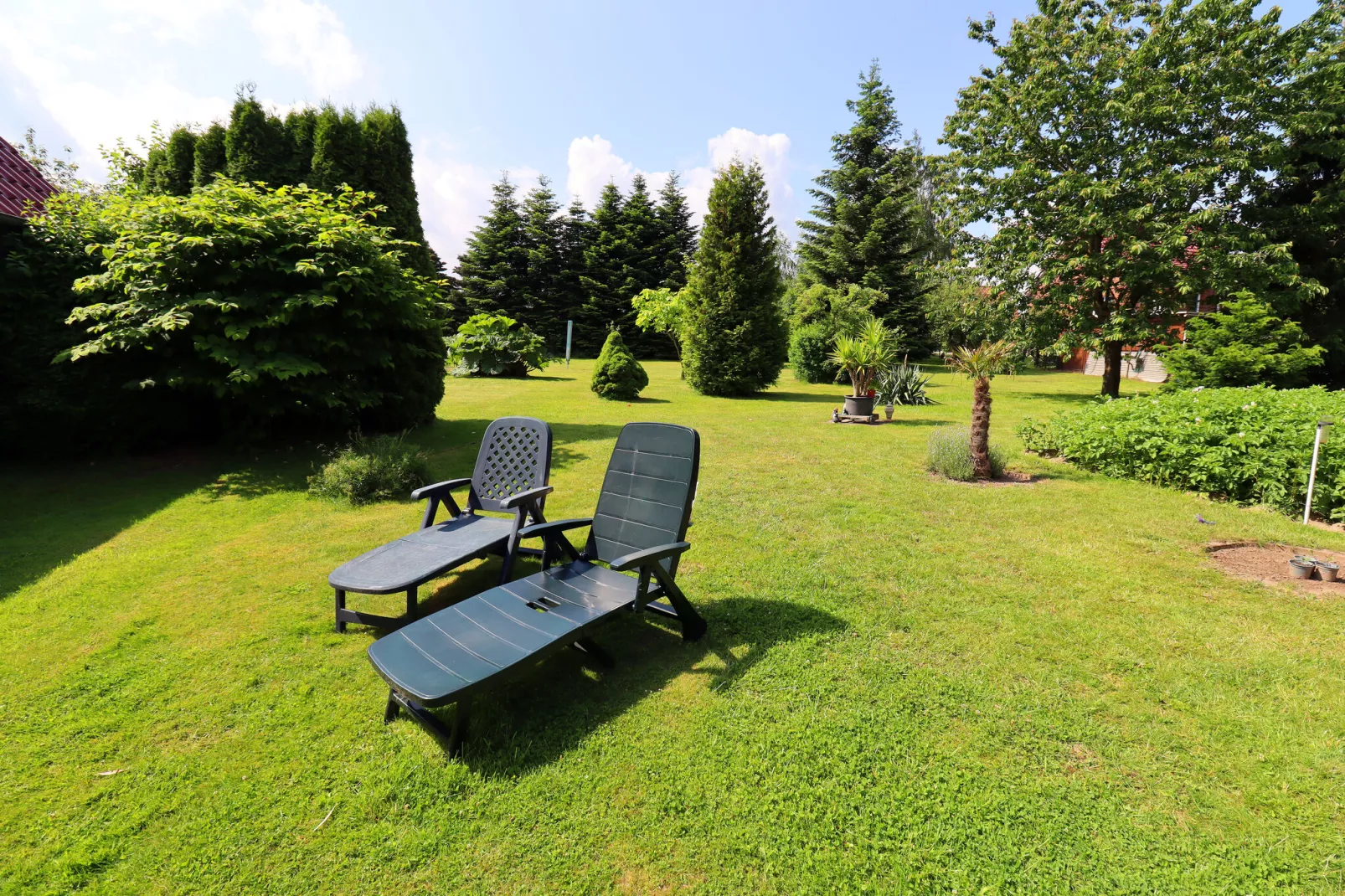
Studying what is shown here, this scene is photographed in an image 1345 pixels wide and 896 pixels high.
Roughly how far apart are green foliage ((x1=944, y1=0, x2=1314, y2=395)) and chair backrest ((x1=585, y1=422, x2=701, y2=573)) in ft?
54.5

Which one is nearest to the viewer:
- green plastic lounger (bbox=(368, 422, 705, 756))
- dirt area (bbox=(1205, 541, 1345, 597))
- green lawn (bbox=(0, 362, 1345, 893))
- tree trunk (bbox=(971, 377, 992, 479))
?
green lawn (bbox=(0, 362, 1345, 893))

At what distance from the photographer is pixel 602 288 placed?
1332 inches

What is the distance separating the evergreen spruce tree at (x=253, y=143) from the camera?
8891mm

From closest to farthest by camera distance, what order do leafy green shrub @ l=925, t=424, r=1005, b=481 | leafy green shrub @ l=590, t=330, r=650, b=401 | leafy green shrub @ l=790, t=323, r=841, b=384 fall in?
leafy green shrub @ l=925, t=424, r=1005, b=481, leafy green shrub @ l=590, t=330, r=650, b=401, leafy green shrub @ l=790, t=323, r=841, b=384

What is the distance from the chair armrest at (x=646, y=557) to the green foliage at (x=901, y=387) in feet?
38.7

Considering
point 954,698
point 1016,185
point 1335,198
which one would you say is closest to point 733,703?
point 954,698

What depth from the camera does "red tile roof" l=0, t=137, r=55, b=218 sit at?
294 inches

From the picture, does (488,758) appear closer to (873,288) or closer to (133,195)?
(133,195)

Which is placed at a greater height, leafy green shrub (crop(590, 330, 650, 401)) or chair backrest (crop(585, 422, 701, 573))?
leafy green shrub (crop(590, 330, 650, 401))

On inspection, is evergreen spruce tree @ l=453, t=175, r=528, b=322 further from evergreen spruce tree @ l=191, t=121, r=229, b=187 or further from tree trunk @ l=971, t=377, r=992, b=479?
tree trunk @ l=971, t=377, r=992, b=479

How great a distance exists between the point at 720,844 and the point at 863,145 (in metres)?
27.1

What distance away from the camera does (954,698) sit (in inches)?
116

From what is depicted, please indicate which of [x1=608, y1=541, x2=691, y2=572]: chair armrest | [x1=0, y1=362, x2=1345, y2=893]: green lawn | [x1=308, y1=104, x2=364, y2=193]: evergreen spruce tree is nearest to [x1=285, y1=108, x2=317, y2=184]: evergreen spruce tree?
[x1=308, y1=104, x2=364, y2=193]: evergreen spruce tree

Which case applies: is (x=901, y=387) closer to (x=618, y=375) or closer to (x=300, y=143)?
(x=618, y=375)
